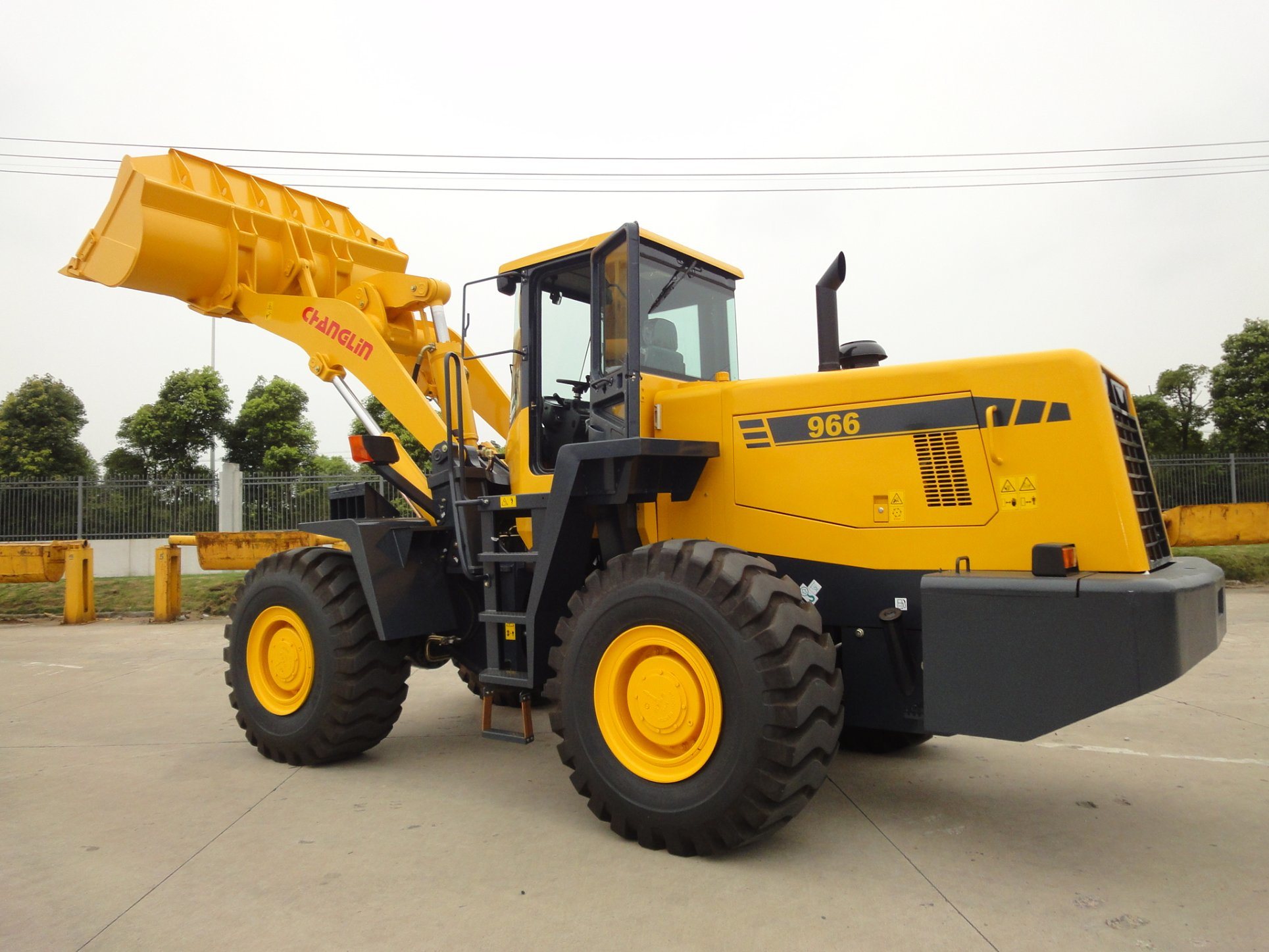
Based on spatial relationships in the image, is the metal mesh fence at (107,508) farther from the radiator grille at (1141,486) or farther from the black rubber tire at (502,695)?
the radiator grille at (1141,486)

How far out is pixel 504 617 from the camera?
4895mm

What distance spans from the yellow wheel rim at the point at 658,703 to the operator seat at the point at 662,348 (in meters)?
1.59

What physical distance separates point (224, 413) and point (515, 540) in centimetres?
2720

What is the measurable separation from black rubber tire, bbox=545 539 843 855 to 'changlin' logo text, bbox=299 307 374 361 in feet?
9.56

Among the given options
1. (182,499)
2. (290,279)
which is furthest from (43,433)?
(290,279)

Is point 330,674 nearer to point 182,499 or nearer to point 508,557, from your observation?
point 508,557

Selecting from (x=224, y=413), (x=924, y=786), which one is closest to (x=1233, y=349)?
(x=924, y=786)

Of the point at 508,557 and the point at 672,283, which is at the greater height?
the point at 672,283

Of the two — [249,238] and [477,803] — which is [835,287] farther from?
[249,238]

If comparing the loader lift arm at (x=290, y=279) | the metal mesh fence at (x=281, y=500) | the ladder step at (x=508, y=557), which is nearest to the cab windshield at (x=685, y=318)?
the ladder step at (x=508, y=557)

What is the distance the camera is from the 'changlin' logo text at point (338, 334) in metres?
5.99

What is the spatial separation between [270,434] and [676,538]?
2980 cm

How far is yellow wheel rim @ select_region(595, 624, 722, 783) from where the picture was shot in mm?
3779

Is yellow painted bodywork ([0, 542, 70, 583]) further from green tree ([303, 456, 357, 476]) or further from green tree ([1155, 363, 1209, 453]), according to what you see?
green tree ([1155, 363, 1209, 453])
